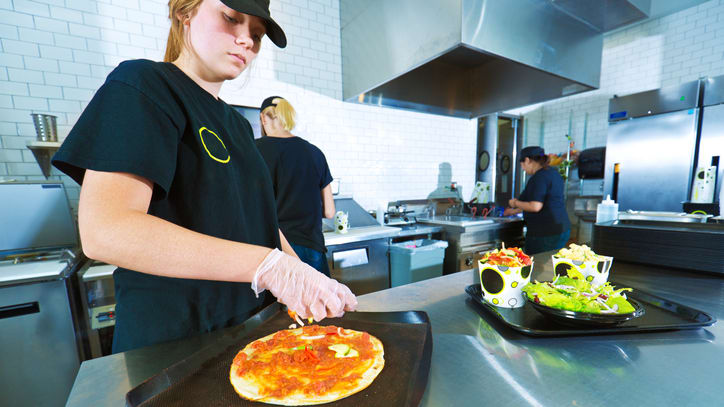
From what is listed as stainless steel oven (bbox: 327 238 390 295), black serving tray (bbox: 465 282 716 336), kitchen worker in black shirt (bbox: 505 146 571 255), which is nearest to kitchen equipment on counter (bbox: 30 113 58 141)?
stainless steel oven (bbox: 327 238 390 295)

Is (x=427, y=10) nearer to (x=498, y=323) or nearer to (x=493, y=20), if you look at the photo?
(x=493, y=20)

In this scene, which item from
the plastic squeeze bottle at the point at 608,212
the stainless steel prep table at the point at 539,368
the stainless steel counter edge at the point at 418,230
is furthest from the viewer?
the stainless steel counter edge at the point at 418,230

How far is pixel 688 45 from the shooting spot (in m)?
3.67

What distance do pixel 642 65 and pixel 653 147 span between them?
1.53 metres

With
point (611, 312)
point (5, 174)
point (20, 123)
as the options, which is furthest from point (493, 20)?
point (5, 174)

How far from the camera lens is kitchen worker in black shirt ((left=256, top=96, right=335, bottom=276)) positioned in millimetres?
1798

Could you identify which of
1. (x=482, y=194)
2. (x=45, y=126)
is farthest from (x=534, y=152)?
(x=45, y=126)

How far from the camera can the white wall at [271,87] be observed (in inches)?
81.9

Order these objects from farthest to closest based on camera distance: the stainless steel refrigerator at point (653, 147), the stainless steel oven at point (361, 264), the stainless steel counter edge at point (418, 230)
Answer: the stainless steel refrigerator at point (653, 147), the stainless steel counter edge at point (418, 230), the stainless steel oven at point (361, 264)

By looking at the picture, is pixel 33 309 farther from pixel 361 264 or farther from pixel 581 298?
pixel 581 298

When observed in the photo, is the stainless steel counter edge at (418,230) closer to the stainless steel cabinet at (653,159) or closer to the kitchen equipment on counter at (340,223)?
the kitchen equipment on counter at (340,223)

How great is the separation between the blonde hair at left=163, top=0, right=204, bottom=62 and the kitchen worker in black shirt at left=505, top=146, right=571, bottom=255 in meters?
2.80

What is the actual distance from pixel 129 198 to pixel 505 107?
3120 mm

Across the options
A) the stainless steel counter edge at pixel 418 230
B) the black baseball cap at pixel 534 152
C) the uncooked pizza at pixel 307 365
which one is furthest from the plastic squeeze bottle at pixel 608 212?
the uncooked pizza at pixel 307 365
